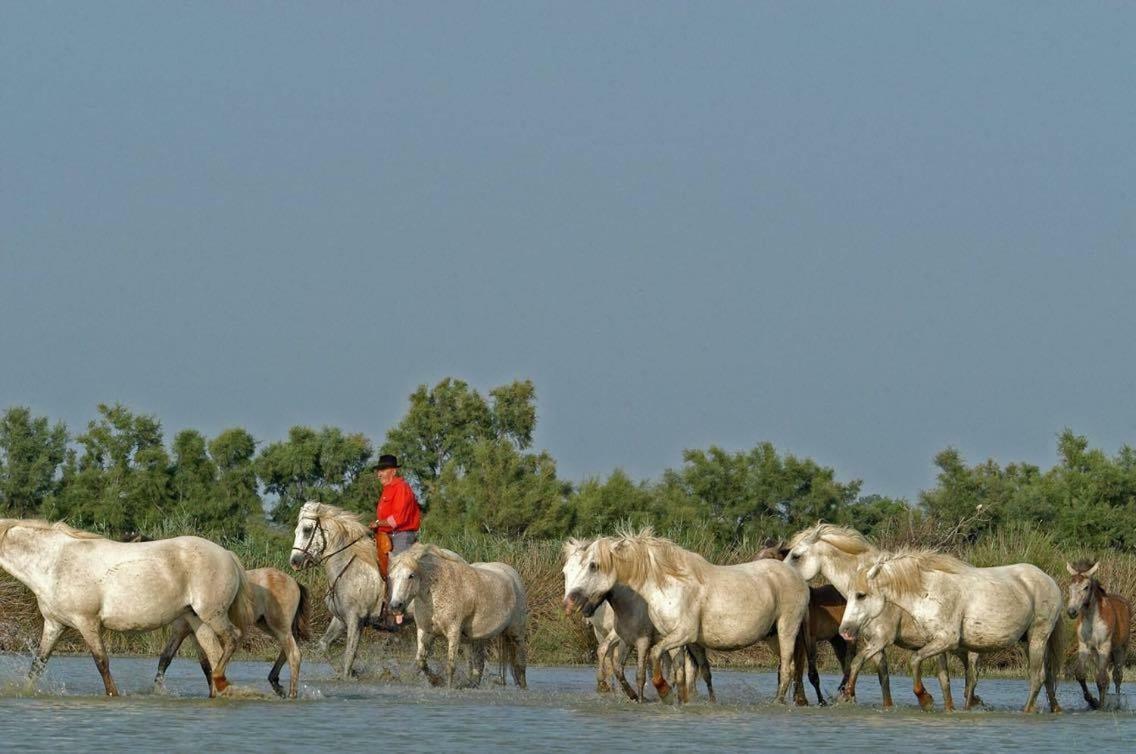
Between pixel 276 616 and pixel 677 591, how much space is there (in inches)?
152

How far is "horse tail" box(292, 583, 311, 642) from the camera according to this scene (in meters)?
16.5

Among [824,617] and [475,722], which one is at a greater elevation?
[824,617]

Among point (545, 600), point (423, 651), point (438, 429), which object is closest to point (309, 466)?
point (438, 429)

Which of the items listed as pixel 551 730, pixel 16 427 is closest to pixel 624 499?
pixel 16 427

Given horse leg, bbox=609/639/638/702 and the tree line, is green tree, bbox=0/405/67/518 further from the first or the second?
horse leg, bbox=609/639/638/702

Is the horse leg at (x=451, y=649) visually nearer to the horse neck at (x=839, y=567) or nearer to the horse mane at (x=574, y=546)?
the horse mane at (x=574, y=546)

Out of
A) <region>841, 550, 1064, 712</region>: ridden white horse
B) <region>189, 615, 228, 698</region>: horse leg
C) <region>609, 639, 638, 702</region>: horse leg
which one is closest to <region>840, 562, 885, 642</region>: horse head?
<region>841, 550, 1064, 712</region>: ridden white horse

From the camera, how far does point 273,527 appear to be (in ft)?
155

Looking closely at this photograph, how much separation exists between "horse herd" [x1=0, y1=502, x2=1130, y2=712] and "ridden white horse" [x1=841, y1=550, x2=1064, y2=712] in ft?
0.04

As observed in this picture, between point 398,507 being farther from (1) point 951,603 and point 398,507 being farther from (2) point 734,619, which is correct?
(1) point 951,603

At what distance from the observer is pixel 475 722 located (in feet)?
47.3

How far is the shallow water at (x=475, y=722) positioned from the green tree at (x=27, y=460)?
30.8 meters

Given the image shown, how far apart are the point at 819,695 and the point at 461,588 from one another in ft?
12.3

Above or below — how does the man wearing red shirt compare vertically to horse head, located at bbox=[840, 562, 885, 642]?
above
